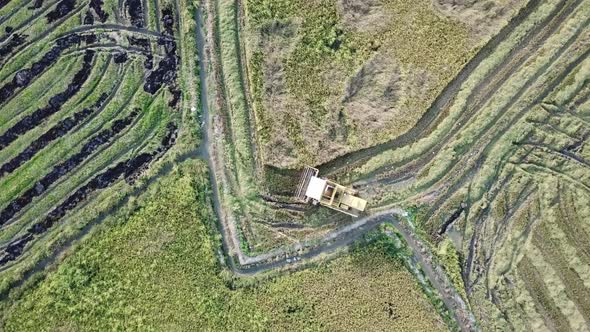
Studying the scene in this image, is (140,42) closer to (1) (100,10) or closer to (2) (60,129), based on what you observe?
(1) (100,10)

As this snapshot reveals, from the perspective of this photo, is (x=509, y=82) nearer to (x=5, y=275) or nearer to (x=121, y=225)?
(x=121, y=225)

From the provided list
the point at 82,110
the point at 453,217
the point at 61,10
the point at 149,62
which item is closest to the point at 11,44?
the point at 61,10

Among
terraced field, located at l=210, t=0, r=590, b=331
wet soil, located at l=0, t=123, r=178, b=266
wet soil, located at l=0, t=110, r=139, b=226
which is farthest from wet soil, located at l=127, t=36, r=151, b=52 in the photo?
terraced field, located at l=210, t=0, r=590, b=331

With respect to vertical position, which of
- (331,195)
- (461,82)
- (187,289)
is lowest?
(187,289)

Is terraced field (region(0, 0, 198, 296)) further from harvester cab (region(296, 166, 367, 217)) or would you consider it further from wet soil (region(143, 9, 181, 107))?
harvester cab (region(296, 166, 367, 217))

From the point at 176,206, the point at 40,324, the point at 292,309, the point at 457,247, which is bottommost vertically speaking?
the point at 40,324

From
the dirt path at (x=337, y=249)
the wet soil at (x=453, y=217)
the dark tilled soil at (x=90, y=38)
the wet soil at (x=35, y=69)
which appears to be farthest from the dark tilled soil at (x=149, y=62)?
the wet soil at (x=453, y=217)

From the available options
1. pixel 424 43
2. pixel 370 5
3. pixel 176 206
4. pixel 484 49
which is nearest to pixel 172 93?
pixel 176 206
